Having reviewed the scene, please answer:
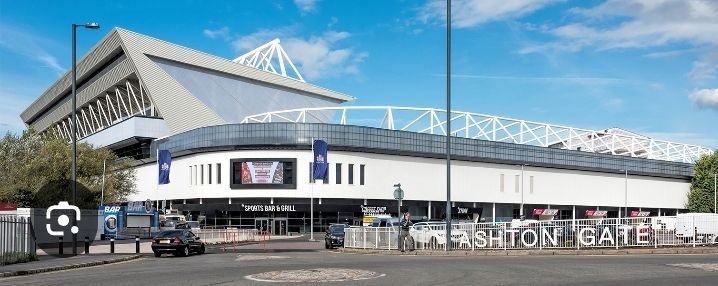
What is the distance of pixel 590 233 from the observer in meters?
27.8

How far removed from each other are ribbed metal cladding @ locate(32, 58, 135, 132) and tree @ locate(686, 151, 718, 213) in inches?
3352

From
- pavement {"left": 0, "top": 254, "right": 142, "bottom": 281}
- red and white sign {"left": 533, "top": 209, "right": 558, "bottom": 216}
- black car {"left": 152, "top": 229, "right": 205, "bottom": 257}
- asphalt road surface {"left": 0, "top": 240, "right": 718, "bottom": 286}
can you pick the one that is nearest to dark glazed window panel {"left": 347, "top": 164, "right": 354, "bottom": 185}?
red and white sign {"left": 533, "top": 209, "right": 558, "bottom": 216}

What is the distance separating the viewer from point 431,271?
19016 millimetres

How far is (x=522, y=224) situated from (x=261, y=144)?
176ft

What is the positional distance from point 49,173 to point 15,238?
38691 millimetres

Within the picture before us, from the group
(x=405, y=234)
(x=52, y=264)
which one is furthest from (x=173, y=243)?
(x=405, y=234)

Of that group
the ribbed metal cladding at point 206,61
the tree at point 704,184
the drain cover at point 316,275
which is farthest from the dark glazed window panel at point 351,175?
the drain cover at point 316,275

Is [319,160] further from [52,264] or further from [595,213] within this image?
[595,213]

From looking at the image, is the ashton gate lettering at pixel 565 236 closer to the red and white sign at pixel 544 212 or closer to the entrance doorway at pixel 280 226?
the entrance doorway at pixel 280 226

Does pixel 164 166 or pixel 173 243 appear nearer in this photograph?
pixel 173 243

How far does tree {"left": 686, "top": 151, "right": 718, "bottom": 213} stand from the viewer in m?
104

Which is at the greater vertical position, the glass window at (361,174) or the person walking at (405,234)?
the glass window at (361,174)

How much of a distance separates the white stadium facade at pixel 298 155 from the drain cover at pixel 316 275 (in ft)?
182

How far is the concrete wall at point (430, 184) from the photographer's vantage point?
261 feet
